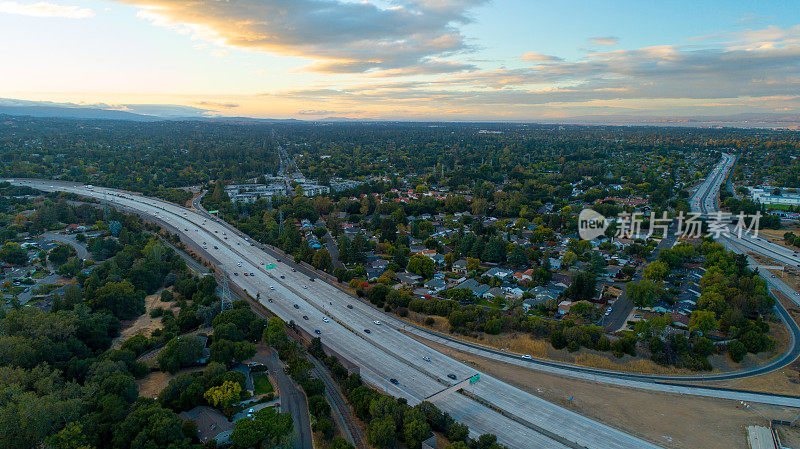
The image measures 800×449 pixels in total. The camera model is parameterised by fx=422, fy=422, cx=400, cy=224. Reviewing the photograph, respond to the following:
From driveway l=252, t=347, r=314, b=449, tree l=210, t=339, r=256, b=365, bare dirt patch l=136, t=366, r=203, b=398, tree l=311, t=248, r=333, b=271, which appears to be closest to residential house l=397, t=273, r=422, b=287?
tree l=311, t=248, r=333, b=271

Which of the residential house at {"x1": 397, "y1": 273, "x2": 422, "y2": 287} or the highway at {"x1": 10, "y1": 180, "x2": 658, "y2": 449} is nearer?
the highway at {"x1": 10, "y1": 180, "x2": 658, "y2": 449}

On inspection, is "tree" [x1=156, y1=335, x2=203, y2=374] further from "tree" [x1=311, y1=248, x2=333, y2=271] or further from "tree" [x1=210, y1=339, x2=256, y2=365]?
"tree" [x1=311, y1=248, x2=333, y2=271]

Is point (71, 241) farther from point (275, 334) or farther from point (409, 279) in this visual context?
point (409, 279)

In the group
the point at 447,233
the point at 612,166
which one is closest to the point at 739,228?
the point at 447,233

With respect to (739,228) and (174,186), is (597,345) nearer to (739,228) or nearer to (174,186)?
(739,228)

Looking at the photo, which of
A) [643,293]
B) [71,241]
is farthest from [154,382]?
[71,241]
